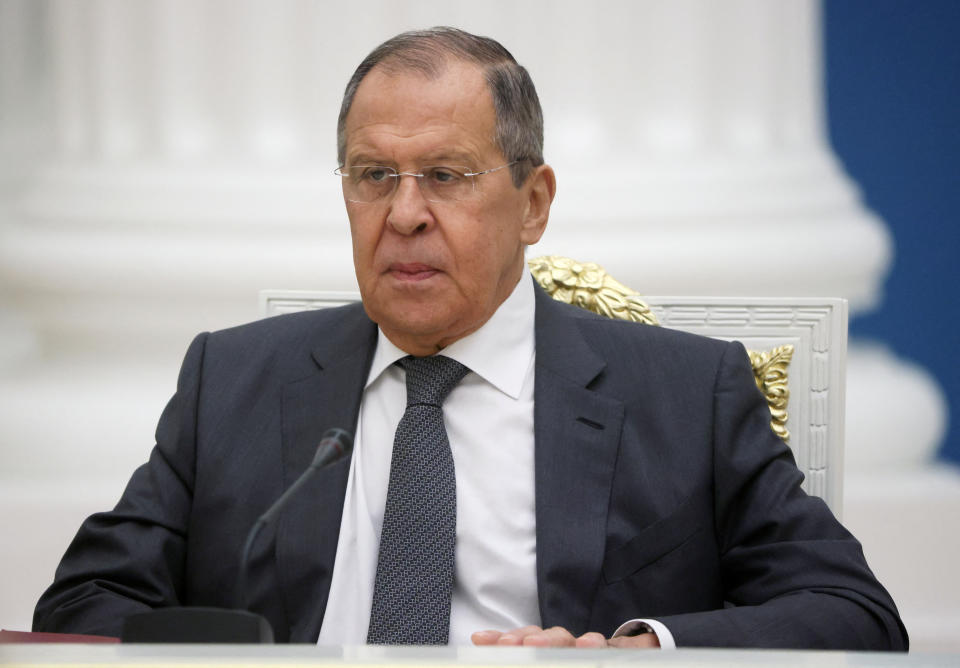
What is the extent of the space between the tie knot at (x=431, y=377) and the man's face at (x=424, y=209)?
0.06m

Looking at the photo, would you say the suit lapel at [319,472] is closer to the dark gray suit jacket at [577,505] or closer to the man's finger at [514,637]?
the dark gray suit jacket at [577,505]

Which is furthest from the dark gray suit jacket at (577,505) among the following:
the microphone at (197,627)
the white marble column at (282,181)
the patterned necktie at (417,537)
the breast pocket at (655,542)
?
the white marble column at (282,181)

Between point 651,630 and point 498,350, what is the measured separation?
1.84 ft

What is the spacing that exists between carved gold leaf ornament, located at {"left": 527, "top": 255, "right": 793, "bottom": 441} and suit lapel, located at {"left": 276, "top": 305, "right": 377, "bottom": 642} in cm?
47

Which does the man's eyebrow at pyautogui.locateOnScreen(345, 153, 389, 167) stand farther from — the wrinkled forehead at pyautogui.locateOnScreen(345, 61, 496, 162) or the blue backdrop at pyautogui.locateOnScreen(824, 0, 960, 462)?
the blue backdrop at pyautogui.locateOnScreen(824, 0, 960, 462)

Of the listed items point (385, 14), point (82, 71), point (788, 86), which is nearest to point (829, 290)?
point (788, 86)

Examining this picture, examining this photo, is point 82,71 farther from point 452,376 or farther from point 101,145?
point 452,376

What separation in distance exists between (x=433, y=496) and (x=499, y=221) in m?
0.47

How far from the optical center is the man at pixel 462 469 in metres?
1.70

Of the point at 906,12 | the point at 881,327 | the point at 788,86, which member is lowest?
the point at 881,327

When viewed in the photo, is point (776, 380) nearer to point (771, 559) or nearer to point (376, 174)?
point (771, 559)

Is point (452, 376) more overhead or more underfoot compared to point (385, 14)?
more underfoot

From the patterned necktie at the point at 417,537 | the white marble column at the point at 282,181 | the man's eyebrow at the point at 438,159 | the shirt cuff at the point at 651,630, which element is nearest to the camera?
the shirt cuff at the point at 651,630

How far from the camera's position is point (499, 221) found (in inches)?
72.4
